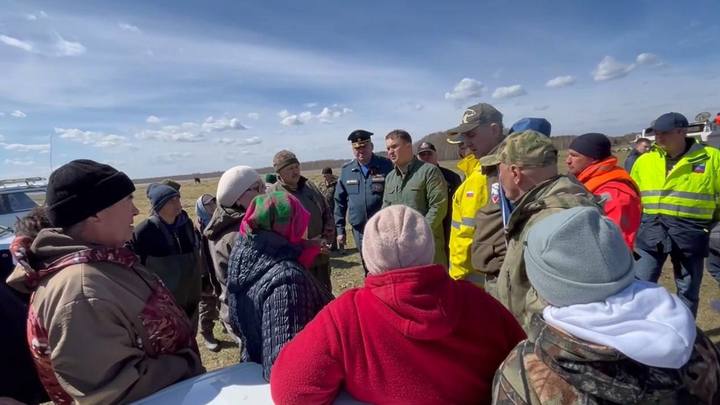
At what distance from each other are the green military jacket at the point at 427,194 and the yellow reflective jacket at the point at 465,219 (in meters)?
0.74

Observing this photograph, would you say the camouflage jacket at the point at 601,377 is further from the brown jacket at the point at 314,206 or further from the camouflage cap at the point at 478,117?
the brown jacket at the point at 314,206

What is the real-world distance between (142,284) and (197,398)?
570mm

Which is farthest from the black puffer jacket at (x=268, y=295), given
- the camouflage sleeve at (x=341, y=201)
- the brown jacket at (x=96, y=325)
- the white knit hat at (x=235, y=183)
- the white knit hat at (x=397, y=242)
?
the camouflage sleeve at (x=341, y=201)

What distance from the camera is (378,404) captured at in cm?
132

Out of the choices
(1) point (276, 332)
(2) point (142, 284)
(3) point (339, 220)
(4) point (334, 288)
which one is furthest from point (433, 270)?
(4) point (334, 288)

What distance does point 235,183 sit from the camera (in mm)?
2684

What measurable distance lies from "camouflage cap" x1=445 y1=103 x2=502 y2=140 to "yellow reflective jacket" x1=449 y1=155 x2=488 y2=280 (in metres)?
0.37

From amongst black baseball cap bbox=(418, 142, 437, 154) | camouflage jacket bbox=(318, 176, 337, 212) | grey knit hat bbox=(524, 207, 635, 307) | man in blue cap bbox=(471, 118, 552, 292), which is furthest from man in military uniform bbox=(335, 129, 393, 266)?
camouflage jacket bbox=(318, 176, 337, 212)

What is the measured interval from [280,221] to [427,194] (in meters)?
2.61

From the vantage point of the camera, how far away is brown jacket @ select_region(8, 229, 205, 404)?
4.91ft

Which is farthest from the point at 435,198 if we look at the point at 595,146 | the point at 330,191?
the point at 330,191

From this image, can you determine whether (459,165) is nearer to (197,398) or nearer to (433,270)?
(433,270)

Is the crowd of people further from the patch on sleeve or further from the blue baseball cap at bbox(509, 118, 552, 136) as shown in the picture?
the blue baseball cap at bbox(509, 118, 552, 136)

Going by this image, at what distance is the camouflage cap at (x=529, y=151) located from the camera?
2.26 metres
